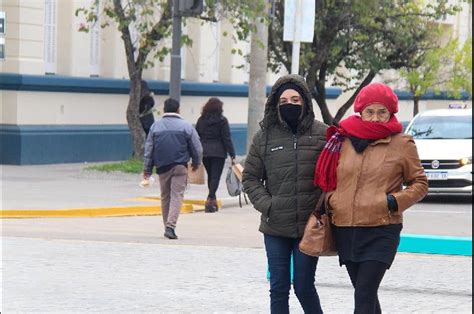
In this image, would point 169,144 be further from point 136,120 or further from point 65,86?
point 65,86

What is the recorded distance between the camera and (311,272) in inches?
301

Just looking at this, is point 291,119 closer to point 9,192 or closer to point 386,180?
point 386,180

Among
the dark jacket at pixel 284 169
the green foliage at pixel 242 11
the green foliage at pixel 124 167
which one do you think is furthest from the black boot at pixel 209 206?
the dark jacket at pixel 284 169

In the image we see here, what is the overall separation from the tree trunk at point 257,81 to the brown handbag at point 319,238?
14454mm

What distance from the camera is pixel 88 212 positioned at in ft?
58.3

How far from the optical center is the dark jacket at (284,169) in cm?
764

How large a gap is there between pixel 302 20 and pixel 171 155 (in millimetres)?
2199

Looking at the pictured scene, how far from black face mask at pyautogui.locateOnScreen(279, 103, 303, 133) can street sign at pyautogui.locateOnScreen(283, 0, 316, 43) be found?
23.3 ft

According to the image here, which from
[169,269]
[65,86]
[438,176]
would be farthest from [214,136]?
[65,86]

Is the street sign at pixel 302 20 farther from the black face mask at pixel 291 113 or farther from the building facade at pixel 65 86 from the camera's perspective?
the building facade at pixel 65 86

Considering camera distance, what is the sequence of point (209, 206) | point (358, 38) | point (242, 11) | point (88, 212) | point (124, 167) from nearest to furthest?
point (88, 212), point (209, 206), point (242, 11), point (124, 167), point (358, 38)

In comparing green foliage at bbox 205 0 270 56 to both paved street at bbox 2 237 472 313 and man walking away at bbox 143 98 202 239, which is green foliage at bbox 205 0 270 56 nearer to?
man walking away at bbox 143 98 202 239

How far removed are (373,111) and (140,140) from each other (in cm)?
1833

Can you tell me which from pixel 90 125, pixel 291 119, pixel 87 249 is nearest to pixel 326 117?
pixel 90 125
